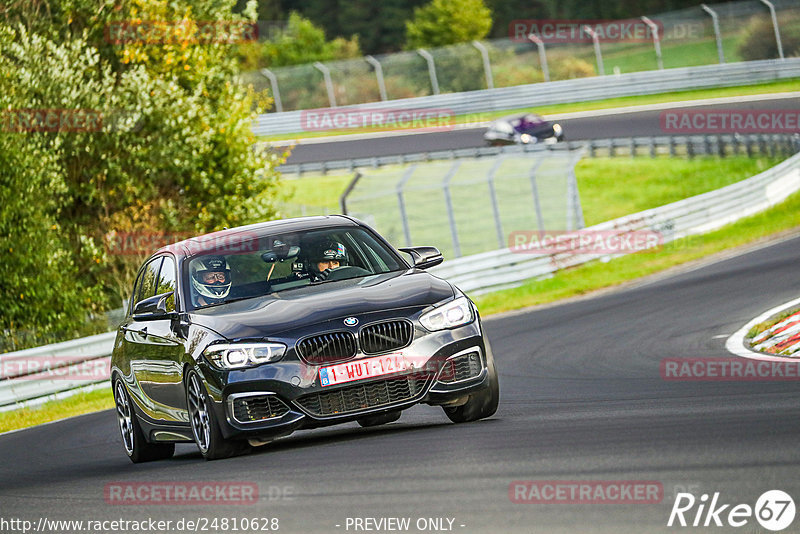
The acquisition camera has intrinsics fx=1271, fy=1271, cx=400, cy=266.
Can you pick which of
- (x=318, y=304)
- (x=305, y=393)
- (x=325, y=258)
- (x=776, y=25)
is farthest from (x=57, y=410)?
(x=776, y=25)

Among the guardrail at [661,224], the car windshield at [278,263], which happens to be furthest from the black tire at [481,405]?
the guardrail at [661,224]

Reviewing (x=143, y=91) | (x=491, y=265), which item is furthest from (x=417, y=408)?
(x=143, y=91)

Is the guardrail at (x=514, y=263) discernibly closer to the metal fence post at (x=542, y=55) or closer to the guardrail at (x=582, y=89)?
the guardrail at (x=582, y=89)

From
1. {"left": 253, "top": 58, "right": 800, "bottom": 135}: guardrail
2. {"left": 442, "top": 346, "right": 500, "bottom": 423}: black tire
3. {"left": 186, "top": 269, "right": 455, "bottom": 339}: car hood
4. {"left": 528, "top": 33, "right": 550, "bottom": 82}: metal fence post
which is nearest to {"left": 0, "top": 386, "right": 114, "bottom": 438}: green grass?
{"left": 186, "top": 269, "right": 455, "bottom": 339}: car hood

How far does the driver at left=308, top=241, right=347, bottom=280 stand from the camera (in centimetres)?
884

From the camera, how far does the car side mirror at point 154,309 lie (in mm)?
8719

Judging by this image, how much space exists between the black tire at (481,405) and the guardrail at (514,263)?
389 inches

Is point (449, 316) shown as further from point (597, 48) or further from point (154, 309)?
point (597, 48)

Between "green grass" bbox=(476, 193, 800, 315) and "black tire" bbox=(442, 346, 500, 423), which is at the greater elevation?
"black tire" bbox=(442, 346, 500, 423)

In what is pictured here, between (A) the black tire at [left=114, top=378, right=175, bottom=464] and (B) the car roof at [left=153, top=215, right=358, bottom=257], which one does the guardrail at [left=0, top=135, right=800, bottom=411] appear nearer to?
(A) the black tire at [left=114, top=378, right=175, bottom=464]

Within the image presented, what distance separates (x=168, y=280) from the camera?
9.17m

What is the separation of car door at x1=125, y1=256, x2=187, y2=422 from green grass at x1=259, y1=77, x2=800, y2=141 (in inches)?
1423

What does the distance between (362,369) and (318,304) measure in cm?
55

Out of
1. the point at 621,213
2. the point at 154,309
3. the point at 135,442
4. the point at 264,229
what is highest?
the point at 264,229
